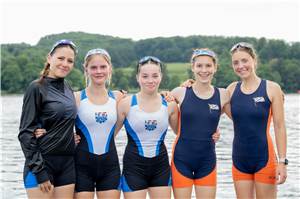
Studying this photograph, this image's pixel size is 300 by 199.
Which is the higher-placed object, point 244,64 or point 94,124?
point 244,64

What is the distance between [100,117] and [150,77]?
0.91 m

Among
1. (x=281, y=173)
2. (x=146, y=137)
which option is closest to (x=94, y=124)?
(x=146, y=137)

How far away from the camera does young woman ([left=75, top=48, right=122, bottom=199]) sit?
6039 millimetres

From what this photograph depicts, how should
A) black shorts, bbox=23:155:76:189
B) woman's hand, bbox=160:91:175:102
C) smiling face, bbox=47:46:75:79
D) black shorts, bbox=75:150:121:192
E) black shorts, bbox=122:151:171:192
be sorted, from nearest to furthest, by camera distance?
black shorts, bbox=23:155:76:189 → smiling face, bbox=47:46:75:79 → black shorts, bbox=75:150:121:192 → black shorts, bbox=122:151:171:192 → woman's hand, bbox=160:91:175:102

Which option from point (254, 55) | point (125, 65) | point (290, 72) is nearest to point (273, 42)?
point (290, 72)

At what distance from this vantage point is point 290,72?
286 feet

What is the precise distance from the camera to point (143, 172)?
20.2ft

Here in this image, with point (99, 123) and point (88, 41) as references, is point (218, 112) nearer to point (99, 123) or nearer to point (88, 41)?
point (99, 123)

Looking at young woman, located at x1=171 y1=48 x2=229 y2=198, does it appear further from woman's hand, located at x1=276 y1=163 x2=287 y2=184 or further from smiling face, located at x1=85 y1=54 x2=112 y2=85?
smiling face, located at x1=85 y1=54 x2=112 y2=85

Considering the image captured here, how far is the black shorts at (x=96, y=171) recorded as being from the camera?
237 inches

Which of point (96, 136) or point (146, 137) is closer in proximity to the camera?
point (96, 136)

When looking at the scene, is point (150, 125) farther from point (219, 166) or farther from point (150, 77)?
point (219, 166)

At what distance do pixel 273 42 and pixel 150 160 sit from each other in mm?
108522

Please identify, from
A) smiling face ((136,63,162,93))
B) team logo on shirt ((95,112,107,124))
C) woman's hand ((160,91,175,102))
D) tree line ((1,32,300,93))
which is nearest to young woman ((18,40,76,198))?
team logo on shirt ((95,112,107,124))
